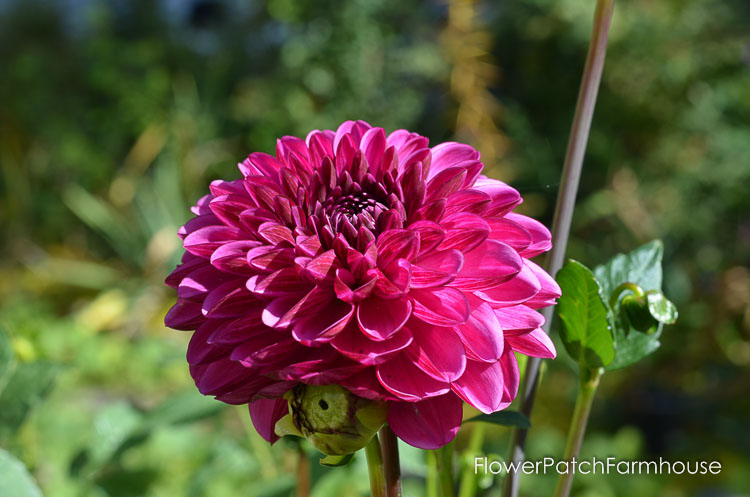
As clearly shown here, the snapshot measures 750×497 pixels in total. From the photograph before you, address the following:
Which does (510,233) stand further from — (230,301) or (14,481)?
(14,481)

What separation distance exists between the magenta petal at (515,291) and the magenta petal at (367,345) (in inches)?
1.4

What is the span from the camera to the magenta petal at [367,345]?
23 cm

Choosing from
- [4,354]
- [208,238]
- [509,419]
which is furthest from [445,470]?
[4,354]

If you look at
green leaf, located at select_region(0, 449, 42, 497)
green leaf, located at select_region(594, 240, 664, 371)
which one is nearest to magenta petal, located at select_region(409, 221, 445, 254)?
green leaf, located at select_region(594, 240, 664, 371)

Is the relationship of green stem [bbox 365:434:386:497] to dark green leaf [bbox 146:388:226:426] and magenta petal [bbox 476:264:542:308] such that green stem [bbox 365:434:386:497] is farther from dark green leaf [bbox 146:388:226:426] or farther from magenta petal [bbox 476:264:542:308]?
dark green leaf [bbox 146:388:226:426]

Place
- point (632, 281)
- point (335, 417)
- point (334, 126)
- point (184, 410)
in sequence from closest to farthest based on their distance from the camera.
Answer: point (335, 417) < point (632, 281) < point (184, 410) < point (334, 126)

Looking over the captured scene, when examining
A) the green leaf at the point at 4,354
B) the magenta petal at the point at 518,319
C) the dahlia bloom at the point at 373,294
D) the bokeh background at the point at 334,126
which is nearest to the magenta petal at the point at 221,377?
the dahlia bloom at the point at 373,294

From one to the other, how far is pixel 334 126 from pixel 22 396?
1.79m

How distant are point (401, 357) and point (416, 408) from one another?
0.8 inches

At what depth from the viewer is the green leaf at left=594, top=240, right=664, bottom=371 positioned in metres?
0.31

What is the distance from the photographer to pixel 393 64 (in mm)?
2244

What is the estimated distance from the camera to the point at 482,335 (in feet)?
0.78

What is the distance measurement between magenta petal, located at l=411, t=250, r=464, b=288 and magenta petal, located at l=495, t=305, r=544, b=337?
3cm

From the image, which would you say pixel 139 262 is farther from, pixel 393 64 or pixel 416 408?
pixel 416 408
